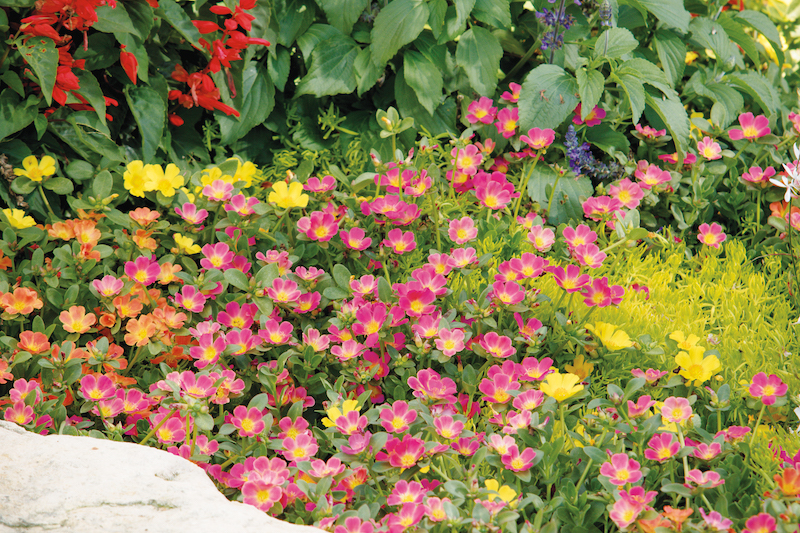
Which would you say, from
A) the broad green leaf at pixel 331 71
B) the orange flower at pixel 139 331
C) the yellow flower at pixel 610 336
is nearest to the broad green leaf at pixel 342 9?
the broad green leaf at pixel 331 71

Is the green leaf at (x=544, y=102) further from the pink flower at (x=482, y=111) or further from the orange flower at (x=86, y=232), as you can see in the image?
the orange flower at (x=86, y=232)

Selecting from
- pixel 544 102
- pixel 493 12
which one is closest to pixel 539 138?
pixel 544 102

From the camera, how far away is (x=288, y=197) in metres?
1.84

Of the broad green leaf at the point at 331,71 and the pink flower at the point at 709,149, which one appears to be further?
the broad green leaf at the point at 331,71

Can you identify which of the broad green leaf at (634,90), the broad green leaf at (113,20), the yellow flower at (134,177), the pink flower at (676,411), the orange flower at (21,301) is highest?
the broad green leaf at (113,20)

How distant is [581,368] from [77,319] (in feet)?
4.17

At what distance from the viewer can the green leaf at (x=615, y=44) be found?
84.4 inches

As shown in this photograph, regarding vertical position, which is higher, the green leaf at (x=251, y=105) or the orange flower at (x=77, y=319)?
the green leaf at (x=251, y=105)

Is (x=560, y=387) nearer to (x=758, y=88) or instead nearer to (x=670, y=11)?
(x=670, y=11)

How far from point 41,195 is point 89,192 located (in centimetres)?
14

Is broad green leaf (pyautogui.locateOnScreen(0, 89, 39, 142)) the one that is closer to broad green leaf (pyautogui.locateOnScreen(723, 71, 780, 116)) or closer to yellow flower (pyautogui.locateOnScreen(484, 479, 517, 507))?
yellow flower (pyautogui.locateOnScreen(484, 479, 517, 507))

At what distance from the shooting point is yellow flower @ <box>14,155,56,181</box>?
6.11 ft

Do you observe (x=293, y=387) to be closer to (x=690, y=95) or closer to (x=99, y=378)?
(x=99, y=378)

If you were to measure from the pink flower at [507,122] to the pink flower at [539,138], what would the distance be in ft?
0.40
